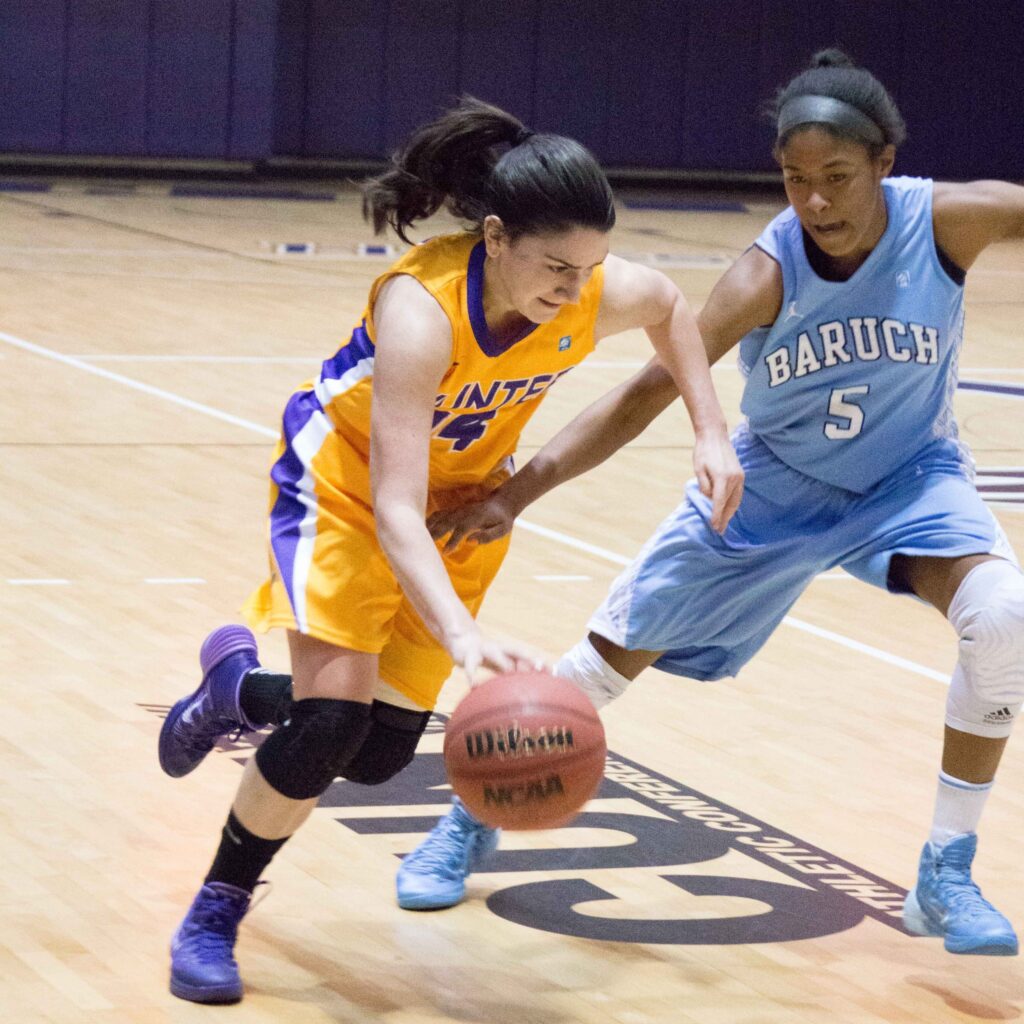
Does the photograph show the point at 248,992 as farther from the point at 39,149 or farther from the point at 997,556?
the point at 39,149

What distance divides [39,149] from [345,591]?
1508 centimetres

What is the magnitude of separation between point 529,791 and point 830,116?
136 centimetres

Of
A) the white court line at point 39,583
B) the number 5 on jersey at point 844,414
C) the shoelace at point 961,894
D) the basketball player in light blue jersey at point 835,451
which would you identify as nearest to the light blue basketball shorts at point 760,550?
the basketball player in light blue jersey at point 835,451

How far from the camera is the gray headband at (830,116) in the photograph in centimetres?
367

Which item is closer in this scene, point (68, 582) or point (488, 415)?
point (488, 415)

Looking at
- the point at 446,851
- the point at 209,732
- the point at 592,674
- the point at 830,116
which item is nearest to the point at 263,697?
the point at 209,732

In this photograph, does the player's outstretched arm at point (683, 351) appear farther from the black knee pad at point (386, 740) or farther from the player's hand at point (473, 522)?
the black knee pad at point (386, 740)

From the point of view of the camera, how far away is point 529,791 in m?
3.06

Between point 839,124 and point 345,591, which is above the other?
point 839,124

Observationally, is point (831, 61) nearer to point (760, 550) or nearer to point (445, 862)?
point (760, 550)

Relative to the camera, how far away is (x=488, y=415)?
3.45 m

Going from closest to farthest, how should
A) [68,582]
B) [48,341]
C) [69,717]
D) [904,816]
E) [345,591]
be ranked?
[345,591], [904,816], [69,717], [68,582], [48,341]

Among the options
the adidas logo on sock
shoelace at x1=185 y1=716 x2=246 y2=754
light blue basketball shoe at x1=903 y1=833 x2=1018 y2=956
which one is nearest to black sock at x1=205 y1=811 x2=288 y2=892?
shoelace at x1=185 y1=716 x2=246 y2=754

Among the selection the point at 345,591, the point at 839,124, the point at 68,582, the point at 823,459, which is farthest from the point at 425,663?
the point at 68,582
